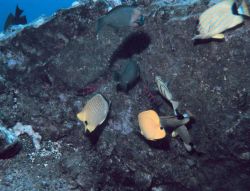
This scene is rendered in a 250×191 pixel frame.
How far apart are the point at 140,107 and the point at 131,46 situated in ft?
3.31

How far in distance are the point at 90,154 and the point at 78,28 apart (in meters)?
2.14

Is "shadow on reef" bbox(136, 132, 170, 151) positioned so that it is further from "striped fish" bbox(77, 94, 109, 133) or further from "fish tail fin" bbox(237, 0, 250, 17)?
"fish tail fin" bbox(237, 0, 250, 17)

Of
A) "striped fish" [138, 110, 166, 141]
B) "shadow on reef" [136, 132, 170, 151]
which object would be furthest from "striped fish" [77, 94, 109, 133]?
"shadow on reef" [136, 132, 170, 151]

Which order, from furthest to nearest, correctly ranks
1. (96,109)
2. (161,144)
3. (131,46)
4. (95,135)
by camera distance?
(131,46) < (95,135) < (161,144) < (96,109)

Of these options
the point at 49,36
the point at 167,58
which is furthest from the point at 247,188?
the point at 49,36

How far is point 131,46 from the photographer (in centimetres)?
→ 393

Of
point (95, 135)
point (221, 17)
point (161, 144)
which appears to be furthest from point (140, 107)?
point (221, 17)

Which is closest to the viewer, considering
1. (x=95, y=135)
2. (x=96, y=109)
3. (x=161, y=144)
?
(x=96, y=109)

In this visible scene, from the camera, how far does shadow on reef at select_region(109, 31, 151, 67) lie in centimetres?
376

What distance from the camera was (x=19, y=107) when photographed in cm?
363

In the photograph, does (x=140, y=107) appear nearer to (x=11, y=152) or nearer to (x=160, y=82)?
(x=160, y=82)

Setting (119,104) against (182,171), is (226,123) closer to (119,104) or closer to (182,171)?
(182,171)

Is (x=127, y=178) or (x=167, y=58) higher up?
(x=167, y=58)

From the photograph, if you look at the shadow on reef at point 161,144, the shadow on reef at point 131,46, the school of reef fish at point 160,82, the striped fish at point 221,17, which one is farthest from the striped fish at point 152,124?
the shadow on reef at point 131,46
